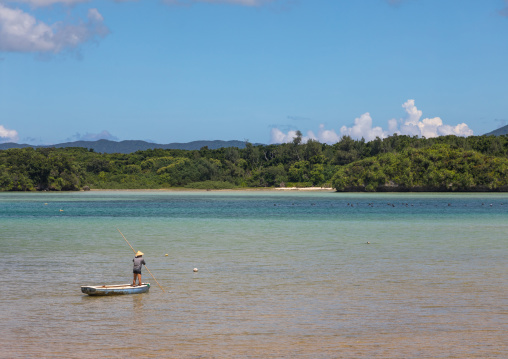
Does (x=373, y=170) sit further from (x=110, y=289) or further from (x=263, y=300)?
(x=110, y=289)

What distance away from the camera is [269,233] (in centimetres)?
4650

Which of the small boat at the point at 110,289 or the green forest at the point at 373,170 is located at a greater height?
the green forest at the point at 373,170

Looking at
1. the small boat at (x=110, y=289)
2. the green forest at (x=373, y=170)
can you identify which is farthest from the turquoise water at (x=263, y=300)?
the green forest at (x=373, y=170)

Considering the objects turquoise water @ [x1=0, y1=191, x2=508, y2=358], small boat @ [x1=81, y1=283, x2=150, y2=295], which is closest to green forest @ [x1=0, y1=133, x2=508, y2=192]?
turquoise water @ [x1=0, y1=191, x2=508, y2=358]

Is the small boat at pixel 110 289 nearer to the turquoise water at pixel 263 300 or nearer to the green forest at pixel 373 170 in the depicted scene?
the turquoise water at pixel 263 300

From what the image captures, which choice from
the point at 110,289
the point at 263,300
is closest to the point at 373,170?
the point at 263,300

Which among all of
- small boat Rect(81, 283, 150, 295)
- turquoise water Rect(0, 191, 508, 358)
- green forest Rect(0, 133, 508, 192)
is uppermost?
green forest Rect(0, 133, 508, 192)

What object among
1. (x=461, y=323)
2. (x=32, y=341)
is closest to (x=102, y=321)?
(x=32, y=341)

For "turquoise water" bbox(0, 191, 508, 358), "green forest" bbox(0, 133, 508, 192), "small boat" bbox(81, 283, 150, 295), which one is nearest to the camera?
"turquoise water" bbox(0, 191, 508, 358)

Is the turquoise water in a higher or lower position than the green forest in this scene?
lower

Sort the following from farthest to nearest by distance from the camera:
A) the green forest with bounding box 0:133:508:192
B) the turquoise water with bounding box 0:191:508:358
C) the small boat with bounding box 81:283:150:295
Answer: the green forest with bounding box 0:133:508:192 → the small boat with bounding box 81:283:150:295 → the turquoise water with bounding box 0:191:508:358

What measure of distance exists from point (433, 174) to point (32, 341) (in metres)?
135

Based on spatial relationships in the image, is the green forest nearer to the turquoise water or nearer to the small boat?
the turquoise water

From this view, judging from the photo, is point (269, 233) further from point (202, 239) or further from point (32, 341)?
point (32, 341)
